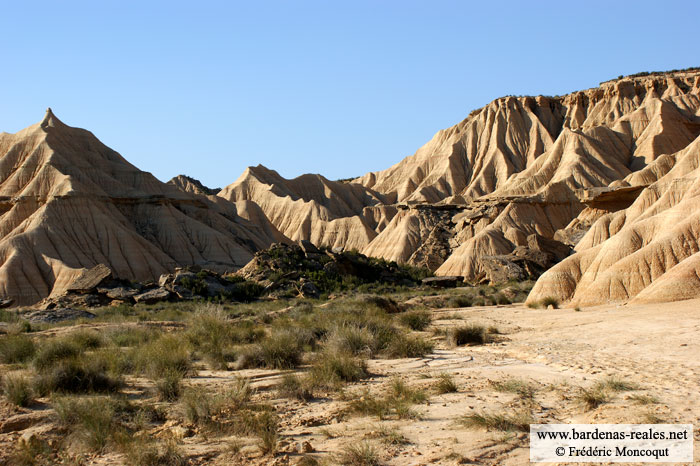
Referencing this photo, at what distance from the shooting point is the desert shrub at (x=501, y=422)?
8.55 metres

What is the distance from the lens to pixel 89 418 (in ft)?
31.1

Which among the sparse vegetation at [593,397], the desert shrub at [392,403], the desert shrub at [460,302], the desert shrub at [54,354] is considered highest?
the desert shrub at [54,354]

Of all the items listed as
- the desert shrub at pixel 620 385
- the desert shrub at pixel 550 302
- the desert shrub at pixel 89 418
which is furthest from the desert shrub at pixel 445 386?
the desert shrub at pixel 550 302

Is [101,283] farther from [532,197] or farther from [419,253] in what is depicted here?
[532,197]

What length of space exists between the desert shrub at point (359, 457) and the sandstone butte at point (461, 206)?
1694 centimetres

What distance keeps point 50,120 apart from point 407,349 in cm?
6919

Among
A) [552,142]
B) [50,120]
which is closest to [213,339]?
[50,120]

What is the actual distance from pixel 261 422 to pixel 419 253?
197 feet

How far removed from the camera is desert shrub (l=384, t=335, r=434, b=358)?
50.4 feet

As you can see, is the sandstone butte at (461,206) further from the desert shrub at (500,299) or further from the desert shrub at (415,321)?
the desert shrub at (415,321)

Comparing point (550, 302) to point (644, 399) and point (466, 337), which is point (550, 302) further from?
point (644, 399)

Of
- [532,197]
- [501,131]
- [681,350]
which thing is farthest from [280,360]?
[501,131]

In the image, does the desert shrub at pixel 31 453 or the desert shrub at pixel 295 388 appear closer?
the desert shrub at pixel 31 453

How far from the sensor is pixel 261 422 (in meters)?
9.23
